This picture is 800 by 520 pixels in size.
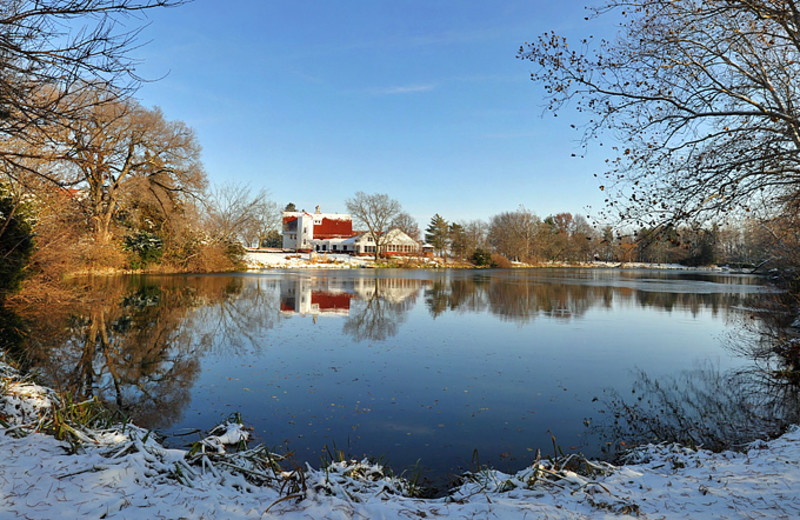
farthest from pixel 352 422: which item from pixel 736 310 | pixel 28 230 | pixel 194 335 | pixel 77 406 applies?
pixel 736 310

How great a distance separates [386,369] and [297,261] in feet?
154

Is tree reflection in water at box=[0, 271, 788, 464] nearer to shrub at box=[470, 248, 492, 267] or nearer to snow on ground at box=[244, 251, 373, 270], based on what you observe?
snow on ground at box=[244, 251, 373, 270]

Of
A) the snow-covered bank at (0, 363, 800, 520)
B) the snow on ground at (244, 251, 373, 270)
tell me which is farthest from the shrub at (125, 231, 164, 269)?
the snow-covered bank at (0, 363, 800, 520)

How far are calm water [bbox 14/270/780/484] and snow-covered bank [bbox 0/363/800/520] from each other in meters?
0.86

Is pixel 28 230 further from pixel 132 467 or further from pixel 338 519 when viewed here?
pixel 338 519

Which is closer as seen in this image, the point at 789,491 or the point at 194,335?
the point at 789,491

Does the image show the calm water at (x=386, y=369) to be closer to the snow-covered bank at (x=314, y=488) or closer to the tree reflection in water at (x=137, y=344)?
the tree reflection in water at (x=137, y=344)

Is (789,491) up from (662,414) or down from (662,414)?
up

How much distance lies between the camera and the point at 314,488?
11.4ft

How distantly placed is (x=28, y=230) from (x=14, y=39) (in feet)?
38.7

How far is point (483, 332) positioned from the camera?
12.7 metres

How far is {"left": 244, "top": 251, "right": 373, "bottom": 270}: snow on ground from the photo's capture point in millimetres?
49459

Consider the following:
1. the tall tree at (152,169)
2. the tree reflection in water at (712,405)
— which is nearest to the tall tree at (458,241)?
the tall tree at (152,169)

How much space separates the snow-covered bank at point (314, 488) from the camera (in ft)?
10.0
